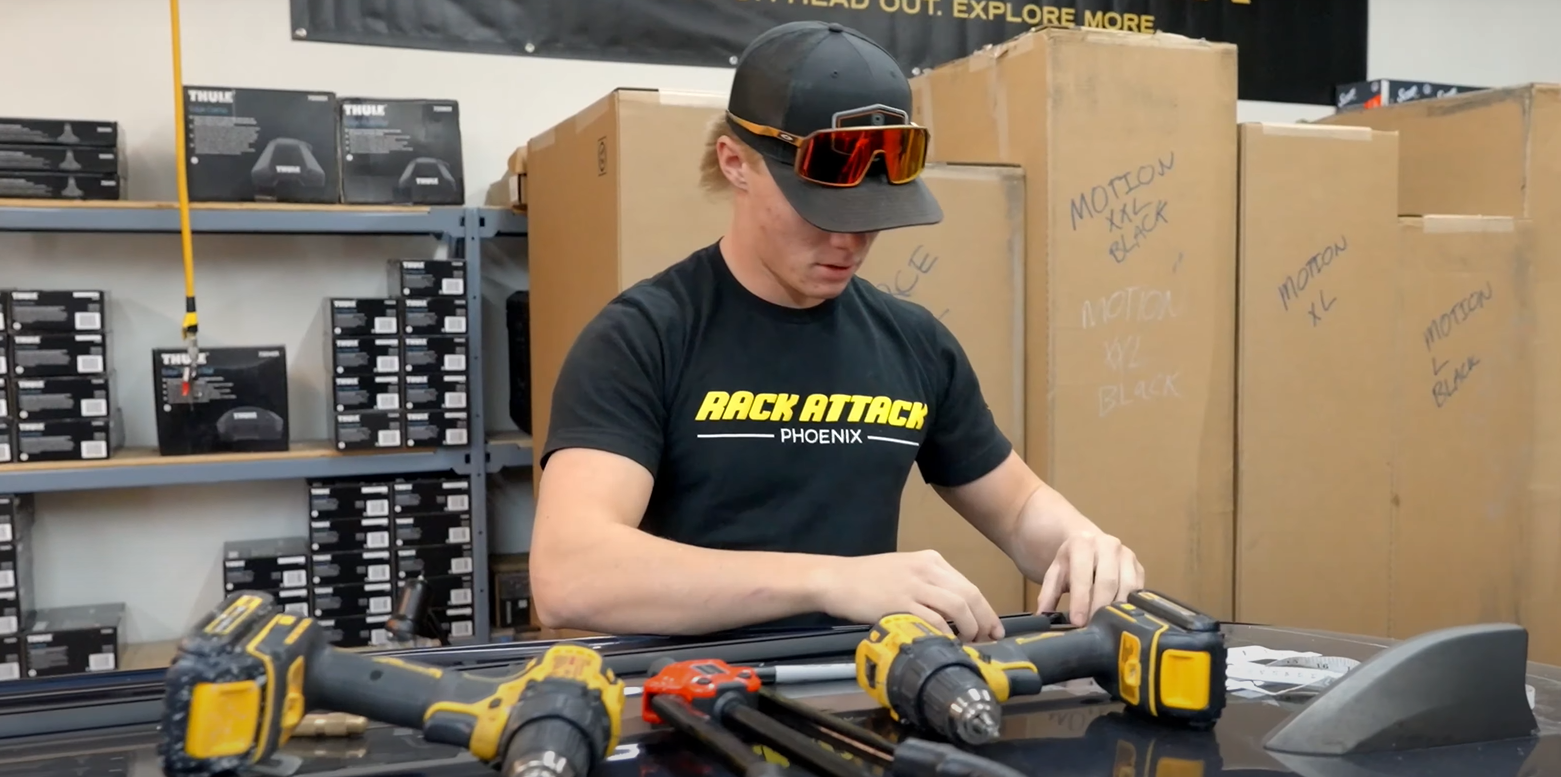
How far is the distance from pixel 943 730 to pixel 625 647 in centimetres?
29

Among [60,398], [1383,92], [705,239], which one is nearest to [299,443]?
[60,398]

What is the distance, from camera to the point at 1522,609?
2164mm

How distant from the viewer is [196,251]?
7.63 ft

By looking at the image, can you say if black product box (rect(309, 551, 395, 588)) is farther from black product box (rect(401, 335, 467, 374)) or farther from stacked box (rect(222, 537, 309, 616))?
black product box (rect(401, 335, 467, 374))

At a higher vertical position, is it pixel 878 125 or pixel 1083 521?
pixel 878 125

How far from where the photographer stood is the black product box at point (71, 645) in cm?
196

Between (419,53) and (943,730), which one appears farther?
(419,53)

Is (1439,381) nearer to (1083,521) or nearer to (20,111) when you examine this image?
(1083,521)

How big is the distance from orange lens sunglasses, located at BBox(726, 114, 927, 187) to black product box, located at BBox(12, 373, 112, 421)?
149 cm

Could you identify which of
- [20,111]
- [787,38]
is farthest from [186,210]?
[787,38]

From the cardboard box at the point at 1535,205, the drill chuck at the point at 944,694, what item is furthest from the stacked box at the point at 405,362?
the cardboard box at the point at 1535,205

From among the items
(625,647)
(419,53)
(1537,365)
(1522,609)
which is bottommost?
(1522,609)

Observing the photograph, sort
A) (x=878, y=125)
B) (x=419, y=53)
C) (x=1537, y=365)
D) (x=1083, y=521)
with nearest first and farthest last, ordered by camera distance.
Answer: (x=878, y=125) < (x=1083, y=521) < (x=1537, y=365) < (x=419, y=53)

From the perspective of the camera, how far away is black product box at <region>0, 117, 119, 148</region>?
1.92 metres
